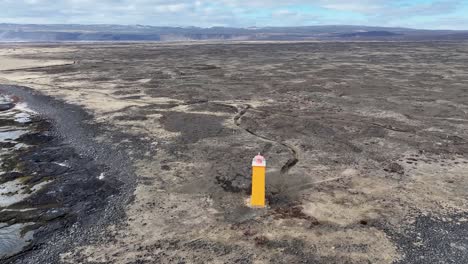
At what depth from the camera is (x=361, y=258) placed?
555 centimetres

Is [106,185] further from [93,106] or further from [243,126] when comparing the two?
[93,106]

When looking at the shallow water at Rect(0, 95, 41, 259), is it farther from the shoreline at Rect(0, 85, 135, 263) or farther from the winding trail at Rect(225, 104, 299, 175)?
the winding trail at Rect(225, 104, 299, 175)

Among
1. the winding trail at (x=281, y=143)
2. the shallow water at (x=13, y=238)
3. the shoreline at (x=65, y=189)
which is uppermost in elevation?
the winding trail at (x=281, y=143)

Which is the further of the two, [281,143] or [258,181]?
[281,143]

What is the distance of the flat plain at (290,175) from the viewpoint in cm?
588

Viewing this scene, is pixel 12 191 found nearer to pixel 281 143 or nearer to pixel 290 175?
pixel 290 175

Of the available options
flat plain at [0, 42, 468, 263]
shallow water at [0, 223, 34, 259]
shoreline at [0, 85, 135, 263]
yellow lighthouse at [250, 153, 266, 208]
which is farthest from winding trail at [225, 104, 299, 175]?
shallow water at [0, 223, 34, 259]

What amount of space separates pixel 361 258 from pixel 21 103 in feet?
56.8

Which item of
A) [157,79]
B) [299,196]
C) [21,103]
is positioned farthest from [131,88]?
[299,196]

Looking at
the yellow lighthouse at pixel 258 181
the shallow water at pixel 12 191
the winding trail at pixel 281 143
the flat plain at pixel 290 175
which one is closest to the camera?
the flat plain at pixel 290 175

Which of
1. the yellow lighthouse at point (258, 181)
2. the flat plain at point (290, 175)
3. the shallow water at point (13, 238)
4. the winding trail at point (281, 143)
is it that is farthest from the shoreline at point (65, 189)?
the winding trail at point (281, 143)

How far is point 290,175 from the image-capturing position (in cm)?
877

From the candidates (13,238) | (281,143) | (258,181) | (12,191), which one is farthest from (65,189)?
(281,143)

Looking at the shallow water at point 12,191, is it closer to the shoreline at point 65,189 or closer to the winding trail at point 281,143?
the shoreline at point 65,189
